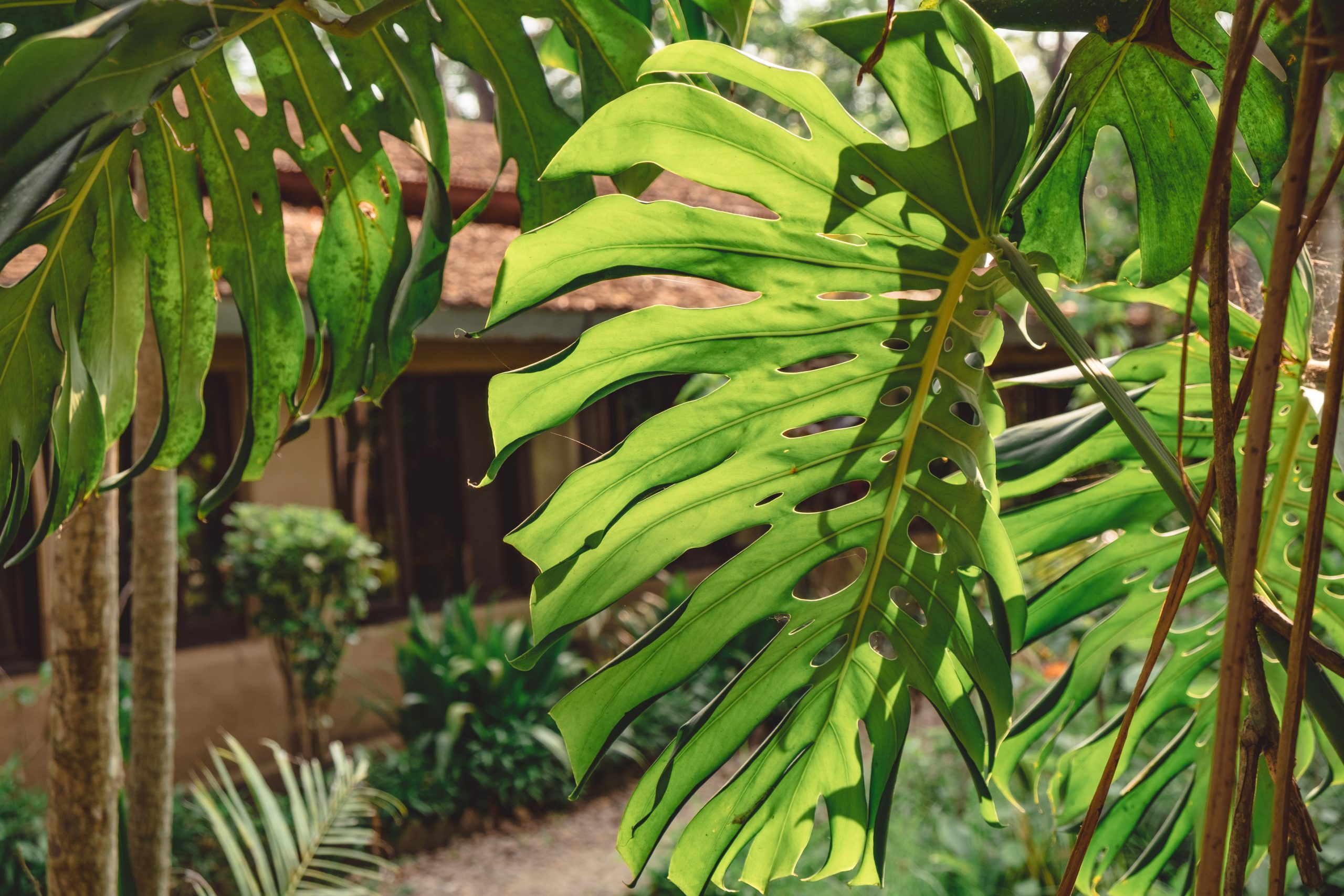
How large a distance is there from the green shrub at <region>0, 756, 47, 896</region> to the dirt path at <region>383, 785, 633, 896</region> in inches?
48.2

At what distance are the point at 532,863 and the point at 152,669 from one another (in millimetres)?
2775

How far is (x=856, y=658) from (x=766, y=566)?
12 centimetres

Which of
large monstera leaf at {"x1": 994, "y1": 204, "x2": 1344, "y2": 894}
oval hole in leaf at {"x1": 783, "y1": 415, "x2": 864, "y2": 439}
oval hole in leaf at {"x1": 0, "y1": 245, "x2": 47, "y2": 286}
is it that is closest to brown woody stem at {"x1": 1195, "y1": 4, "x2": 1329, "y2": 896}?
oval hole in leaf at {"x1": 783, "y1": 415, "x2": 864, "y2": 439}

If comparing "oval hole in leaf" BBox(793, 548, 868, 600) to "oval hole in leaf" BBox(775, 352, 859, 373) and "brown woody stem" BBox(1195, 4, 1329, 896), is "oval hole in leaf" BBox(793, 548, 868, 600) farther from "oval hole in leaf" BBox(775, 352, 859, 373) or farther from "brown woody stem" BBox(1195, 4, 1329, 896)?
"brown woody stem" BBox(1195, 4, 1329, 896)

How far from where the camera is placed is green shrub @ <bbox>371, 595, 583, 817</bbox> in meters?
4.61

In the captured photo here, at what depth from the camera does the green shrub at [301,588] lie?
452cm

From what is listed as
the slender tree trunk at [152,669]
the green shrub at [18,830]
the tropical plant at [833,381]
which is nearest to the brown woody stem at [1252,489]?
the tropical plant at [833,381]

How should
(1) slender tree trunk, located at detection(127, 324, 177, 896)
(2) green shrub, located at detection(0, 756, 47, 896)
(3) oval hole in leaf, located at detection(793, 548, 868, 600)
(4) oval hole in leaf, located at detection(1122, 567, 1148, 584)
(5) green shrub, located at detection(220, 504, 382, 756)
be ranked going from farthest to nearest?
(3) oval hole in leaf, located at detection(793, 548, 868, 600)
(5) green shrub, located at detection(220, 504, 382, 756)
(2) green shrub, located at detection(0, 756, 47, 896)
(1) slender tree trunk, located at detection(127, 324, 177, 896)
(4) oval hole in leaf, located at detection(1122, 567, 1148, 584)

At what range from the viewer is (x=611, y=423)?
23.1ft

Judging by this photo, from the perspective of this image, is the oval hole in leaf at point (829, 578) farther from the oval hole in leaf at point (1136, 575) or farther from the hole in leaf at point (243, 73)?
the oval hole in leaf at point (1136, 575)

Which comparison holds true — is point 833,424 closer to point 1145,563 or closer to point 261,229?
point 1145,563

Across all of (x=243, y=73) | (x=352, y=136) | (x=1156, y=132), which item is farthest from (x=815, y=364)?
(x=243, y=73)

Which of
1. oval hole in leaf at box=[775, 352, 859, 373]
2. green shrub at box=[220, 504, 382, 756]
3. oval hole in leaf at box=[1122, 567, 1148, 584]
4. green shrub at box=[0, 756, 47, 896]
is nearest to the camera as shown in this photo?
oval hole in leaf at box=[775, 352, 859, 373]

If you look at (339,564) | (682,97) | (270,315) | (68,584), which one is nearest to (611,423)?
(339,564)
